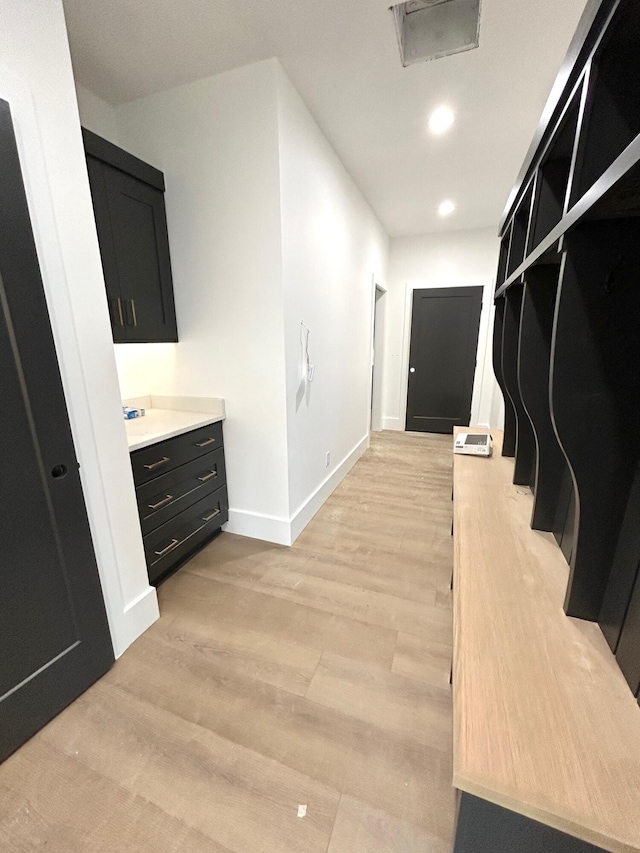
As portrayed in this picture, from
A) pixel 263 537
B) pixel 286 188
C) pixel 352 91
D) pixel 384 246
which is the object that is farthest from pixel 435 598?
pixel 384 246

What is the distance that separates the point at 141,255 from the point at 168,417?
954 mm

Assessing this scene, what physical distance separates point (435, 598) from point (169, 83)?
10.3ft

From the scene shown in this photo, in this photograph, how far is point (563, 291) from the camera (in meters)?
0.69

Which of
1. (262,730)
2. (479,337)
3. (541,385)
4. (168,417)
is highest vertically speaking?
(479,337)

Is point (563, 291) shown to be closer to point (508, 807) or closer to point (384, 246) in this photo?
point (508, 807)

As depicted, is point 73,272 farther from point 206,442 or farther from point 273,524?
point 273,524

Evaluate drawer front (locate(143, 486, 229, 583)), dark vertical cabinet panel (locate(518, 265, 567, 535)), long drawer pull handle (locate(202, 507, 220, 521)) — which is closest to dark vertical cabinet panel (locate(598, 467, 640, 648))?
dark vertical cabinet panel (locate(518, 265, 567, 535))

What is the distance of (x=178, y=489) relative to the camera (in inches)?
78.4

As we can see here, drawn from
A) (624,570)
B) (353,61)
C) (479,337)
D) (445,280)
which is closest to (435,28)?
(353,61)

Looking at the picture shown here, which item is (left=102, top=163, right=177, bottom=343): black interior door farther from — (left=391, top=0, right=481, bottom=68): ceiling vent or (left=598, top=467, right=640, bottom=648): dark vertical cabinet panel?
(left=598, top=467, right=640, bottom=648): dark vertical cabinet panel

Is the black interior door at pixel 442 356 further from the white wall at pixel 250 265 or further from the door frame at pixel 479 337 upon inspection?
the white wall at pixel 250 265

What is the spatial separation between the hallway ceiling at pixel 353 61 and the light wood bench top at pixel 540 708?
7.30 ft

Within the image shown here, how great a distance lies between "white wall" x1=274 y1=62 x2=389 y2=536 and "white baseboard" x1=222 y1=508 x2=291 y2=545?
0.10m

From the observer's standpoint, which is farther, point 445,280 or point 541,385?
point 445,280
